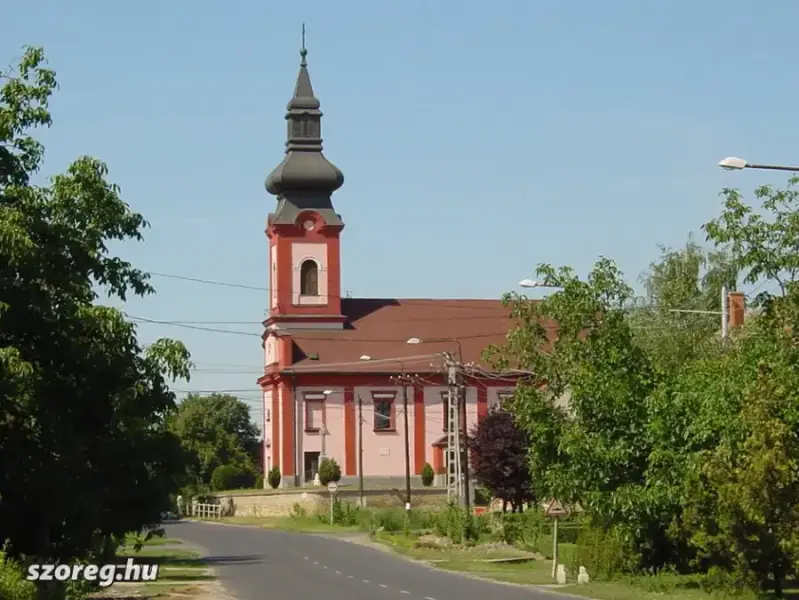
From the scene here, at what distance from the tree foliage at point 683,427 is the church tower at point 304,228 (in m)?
56.8

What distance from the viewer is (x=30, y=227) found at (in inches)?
914

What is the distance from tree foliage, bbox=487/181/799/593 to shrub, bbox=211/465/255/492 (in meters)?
68.5

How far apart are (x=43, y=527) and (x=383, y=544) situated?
1340 inches

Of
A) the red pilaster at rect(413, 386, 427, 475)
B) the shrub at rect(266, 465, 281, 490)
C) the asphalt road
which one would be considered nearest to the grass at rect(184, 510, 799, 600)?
the asphalt road

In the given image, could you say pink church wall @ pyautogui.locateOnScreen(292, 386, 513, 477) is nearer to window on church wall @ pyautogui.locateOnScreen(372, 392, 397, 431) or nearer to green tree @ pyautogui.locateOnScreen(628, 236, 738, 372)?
window on church wall @ pyautogui.locateOnScreen(372, 392, 397, 431)

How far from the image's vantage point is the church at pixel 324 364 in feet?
325

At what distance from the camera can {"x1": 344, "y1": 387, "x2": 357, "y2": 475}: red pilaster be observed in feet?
328

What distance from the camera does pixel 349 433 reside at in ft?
330

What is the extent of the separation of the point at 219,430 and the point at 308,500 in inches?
1772

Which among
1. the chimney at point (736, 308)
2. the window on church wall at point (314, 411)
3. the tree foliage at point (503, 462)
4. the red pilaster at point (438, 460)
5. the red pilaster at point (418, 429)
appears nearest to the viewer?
the chimney at point (736, 308)

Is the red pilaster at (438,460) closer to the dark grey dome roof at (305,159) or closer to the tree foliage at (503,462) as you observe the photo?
the dark grey dome roof at (305,159)

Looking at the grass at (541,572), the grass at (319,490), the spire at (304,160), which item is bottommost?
the grass at (541,572)

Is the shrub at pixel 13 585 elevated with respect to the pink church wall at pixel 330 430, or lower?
lower

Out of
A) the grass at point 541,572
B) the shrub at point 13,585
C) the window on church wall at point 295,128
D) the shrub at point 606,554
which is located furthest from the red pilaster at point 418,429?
the shrub at point 13,585
